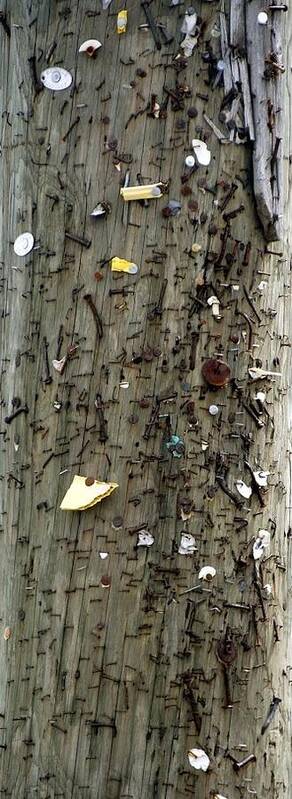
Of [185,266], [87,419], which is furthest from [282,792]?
[185,266]

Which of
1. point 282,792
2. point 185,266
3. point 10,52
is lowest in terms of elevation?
point 282,792

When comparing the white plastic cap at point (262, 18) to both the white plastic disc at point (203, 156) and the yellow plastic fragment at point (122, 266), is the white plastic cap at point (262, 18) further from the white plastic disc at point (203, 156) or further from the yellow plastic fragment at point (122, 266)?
the yellow plastic fragment at point (122, 266)

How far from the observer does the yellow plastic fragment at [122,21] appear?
2674 millimetres

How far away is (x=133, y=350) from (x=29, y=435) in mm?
337

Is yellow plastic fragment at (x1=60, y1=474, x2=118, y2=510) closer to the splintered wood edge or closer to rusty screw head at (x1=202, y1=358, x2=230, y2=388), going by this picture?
rusty screw head at (x1=202, y1=358, x2=230, y2=388)

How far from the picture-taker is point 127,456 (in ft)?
8.66

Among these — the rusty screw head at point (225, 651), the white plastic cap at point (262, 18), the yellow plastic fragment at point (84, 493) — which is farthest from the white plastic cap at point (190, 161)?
the rusty screw head at point (225, 651)

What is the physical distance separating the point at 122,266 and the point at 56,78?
1.62ft

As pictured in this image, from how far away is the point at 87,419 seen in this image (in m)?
2.66

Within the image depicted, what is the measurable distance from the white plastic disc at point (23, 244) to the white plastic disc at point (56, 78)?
1.18 ft

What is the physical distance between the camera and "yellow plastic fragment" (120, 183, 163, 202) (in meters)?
2.65

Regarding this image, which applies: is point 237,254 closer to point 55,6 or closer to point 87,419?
point 87,419

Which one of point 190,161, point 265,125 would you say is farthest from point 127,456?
point 265,125

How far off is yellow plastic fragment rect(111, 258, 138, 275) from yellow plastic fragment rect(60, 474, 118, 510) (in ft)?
1.64
